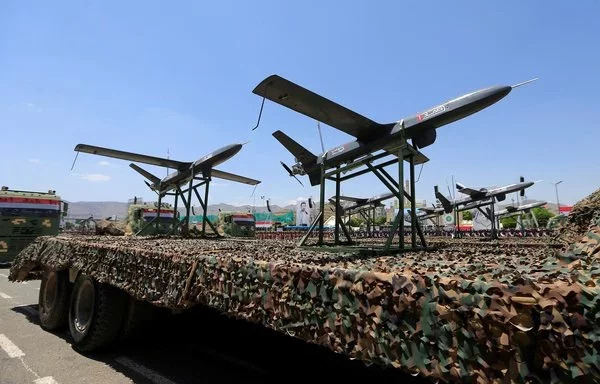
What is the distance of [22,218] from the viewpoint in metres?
15.3

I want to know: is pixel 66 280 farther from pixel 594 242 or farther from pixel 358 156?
pixel 594 242

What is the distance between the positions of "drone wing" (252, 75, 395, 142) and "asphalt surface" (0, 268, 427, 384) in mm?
2755

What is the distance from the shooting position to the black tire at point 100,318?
5.17 meters

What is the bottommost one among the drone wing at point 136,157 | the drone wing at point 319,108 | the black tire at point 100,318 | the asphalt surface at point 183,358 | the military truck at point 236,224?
the asphalt surface at point 183,358

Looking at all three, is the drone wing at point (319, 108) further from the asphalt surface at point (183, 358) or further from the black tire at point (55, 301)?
the black tire at point (55, 301)

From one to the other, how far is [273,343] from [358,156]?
3073mm

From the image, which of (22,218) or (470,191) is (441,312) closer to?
(22,218)

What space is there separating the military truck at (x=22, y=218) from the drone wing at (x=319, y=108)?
15656mm

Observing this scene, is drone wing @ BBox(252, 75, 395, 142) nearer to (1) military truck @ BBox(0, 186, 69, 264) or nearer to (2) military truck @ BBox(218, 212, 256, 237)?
(1) military truck @ BBox(0, 186, 69, 264)

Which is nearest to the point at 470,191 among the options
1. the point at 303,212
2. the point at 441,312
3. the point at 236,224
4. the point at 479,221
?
the point at 236,224

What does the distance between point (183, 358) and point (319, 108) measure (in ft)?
12.9

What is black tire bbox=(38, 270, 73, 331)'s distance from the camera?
627 centimetres

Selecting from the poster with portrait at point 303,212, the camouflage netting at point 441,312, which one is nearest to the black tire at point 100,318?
the camouflage netting at point 441,312

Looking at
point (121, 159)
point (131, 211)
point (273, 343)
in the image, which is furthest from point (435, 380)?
point (131, 211)
